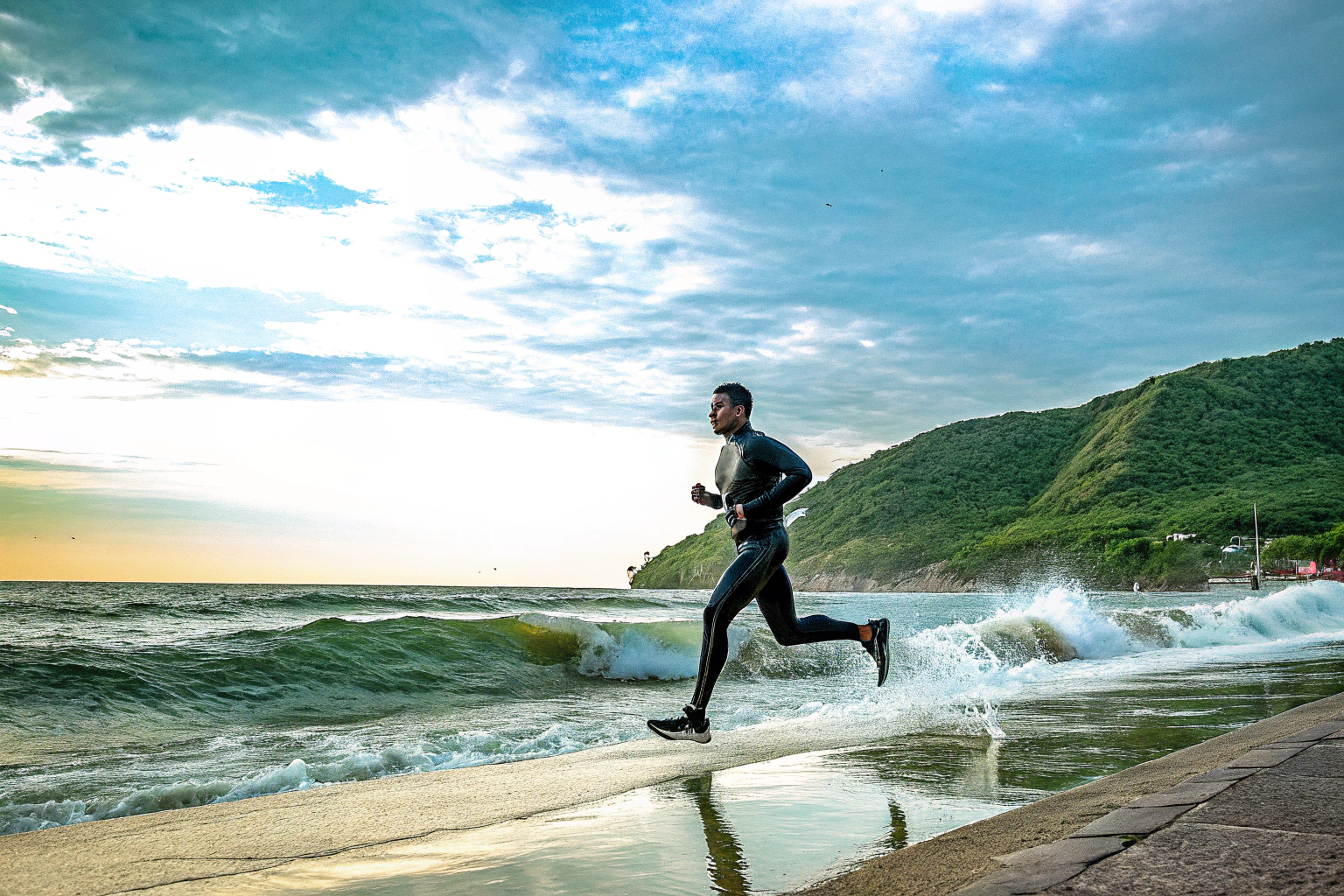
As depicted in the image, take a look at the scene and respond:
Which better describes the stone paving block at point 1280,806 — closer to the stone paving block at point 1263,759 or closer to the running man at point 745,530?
the stone paving block at point 1263,759

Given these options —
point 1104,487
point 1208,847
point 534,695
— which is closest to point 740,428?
point 1208,847

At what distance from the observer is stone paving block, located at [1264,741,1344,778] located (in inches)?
134

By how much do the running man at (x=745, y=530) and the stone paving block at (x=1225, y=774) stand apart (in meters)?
2.49

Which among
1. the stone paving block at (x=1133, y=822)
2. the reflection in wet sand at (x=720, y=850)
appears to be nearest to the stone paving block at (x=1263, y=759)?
the stone paving block at (x=1133, y=822)

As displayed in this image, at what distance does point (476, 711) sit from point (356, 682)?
2.45 meters

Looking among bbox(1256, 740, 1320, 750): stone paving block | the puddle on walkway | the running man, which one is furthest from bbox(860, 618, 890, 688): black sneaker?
bbox(1256, 740, 1320, 750): stone paving block

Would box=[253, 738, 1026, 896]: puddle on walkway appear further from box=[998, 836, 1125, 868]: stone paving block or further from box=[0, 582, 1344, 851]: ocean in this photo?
box=[998, 836, 1125, 868]: stone paving block

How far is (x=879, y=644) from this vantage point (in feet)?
21.0

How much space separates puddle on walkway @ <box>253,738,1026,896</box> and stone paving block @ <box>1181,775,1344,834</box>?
1205 millimetres

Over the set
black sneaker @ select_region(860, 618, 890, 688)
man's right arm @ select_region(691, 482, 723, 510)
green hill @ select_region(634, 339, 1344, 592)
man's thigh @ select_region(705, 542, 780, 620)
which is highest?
green hill @ select_region(634, 339, 1344, 592)

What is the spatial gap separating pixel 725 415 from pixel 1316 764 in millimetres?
3439

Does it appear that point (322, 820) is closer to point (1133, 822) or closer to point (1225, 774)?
point (1133, 822)

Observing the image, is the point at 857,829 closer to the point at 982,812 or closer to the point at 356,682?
the point at 982,812

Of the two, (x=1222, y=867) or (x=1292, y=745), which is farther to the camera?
(x=1292, y=745)
